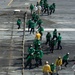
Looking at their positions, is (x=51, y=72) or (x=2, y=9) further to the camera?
(x=2, y=9)

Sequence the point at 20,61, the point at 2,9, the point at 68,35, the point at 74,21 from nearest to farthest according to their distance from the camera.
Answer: the point at 20,61, the point at 68,35, the point at 74,21, the point at 2,9

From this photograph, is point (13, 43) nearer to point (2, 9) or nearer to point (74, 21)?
point (74, 21)

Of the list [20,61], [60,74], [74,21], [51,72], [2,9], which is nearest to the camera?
[51,72]

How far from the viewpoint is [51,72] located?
93.5 feet

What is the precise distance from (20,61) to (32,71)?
268 cm

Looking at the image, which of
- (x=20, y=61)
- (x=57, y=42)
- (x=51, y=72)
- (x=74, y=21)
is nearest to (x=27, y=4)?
(x=74, y=21)

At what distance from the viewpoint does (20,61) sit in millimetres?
34062

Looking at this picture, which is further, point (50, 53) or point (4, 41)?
point (4, 41)

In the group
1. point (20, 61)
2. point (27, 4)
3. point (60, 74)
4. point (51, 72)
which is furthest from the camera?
point (27, 4)

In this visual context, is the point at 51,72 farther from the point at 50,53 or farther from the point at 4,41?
the point at 4,41

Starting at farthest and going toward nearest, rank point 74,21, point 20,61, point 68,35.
Answer: point 74,21
point 68,35
point 20,61

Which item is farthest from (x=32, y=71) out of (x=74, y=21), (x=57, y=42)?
(x=74, y=21)

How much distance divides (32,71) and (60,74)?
2.19m

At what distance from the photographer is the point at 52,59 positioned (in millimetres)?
34875
